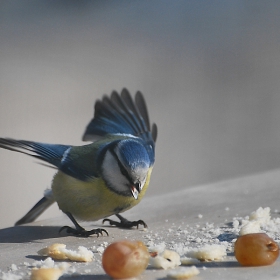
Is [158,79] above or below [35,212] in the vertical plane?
above

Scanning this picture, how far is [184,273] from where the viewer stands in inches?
73.5

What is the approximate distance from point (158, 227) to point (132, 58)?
784 cm

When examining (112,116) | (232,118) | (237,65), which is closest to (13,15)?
(237,65)

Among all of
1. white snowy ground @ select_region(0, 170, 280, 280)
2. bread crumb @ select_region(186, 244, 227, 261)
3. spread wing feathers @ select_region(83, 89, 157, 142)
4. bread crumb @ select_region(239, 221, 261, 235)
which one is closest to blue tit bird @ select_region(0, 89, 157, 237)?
white snowy ground @ select_region(0, 170, 280, 280)

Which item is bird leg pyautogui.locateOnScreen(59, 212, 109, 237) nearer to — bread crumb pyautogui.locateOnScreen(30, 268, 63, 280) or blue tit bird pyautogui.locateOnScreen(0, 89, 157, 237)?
blue tit bird pyautogui.locateOnScreen(0, 89, 157, 237)

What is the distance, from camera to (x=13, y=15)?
12.7 m

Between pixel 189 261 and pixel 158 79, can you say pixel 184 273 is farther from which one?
pixel 158 79

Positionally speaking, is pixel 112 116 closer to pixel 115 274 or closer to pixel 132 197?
pixel 132 197

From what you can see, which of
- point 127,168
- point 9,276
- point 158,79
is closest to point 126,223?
point 127,168

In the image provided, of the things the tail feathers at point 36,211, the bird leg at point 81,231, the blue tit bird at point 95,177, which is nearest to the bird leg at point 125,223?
the blue tit bird at point 95,177

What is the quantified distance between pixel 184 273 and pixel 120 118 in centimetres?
190

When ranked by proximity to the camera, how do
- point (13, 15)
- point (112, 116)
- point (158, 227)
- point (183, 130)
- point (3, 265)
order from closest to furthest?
point (3, 265), point (158, 227), point (112, 116), point (183, 130), point (13, 15)

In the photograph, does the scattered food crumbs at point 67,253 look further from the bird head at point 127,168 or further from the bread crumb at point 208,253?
the bird head at point 127,168

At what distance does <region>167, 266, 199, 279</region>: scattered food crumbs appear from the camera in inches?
73.5
